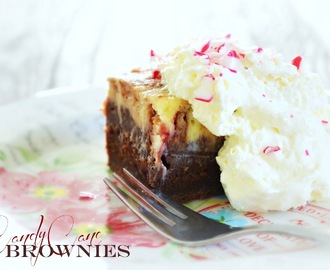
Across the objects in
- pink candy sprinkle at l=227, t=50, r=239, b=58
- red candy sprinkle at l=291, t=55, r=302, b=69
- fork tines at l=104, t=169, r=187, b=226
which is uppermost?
pink candy sprinkle at l=227, t=50, r=239, b=58

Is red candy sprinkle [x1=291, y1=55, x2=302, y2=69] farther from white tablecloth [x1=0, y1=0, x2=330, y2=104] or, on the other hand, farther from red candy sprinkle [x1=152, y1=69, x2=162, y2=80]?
white tablecloth [x1=0, y1=0, x2=330, y2=104]

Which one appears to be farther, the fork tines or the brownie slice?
the brownie slice

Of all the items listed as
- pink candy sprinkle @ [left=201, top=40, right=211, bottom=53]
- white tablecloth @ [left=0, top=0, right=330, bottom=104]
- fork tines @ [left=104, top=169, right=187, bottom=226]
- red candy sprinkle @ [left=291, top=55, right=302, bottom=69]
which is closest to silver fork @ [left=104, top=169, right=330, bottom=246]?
fork tines @ [left=104, top=169, right=187, bottom=226]

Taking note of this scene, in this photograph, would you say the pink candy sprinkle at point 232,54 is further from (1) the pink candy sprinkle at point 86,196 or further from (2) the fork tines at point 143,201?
(1) the pink candy sprinkle at point 86,196

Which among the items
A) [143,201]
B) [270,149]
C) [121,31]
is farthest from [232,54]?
[121,31]

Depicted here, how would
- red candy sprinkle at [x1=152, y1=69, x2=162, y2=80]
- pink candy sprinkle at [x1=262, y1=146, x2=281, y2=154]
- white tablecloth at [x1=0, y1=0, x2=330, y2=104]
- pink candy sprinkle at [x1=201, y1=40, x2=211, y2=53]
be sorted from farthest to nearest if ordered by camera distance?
white tablecloth at [x1=0, y1=0, x2=330, y2=104]
red candy sprinkle at [x1=152, y1=69, x2=162, y2=80]
pink candy sprinkle at [x1=201, y1=40, x2=211, y2=53]
pink candy sprinkle at [x1=262, y1=146, x2=281, y2=154]

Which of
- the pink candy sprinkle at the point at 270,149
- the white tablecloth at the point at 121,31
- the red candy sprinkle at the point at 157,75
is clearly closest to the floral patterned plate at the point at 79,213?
the pink candy sprinkle at the point at 270,149
